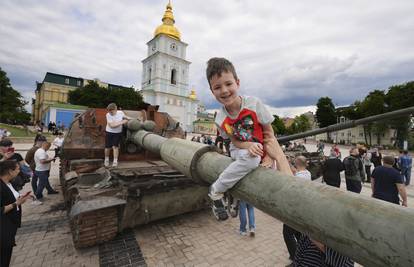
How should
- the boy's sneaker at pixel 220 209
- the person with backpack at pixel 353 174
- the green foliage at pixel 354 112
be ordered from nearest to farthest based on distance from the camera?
the boy's sneaker at pixel 220 209
the person with backpack at pixel 353 174
the green foliage at pixel 354 112

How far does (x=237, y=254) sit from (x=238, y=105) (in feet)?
11.0

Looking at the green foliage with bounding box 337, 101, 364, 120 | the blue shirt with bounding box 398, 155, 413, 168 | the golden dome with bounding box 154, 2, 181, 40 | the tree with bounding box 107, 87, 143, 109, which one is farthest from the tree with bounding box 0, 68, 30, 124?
the green foliage with bounding box 337, 101, 364, 120

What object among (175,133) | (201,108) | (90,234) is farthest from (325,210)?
(201,108)

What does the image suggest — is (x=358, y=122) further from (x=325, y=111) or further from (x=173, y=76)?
(x=325, y=111)

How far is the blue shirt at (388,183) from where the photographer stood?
14.3 ft

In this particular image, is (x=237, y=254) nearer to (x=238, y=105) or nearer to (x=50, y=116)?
(x=238, y=105)

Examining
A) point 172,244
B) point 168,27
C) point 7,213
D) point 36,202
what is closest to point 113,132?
point 7,213

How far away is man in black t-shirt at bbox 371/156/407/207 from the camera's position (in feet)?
14.2

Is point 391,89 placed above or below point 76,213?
above

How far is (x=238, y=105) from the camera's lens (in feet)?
5.39

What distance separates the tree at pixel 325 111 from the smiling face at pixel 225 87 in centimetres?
5377

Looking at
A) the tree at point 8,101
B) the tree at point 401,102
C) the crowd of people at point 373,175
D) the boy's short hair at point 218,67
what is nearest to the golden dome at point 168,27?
the tree at point 8,101

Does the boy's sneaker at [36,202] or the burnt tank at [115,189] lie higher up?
the burnt tank at [115,189]

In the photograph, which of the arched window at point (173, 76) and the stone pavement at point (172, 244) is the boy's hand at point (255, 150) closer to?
the stone pavement at point (172, 244)
